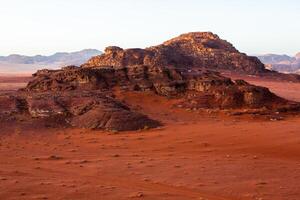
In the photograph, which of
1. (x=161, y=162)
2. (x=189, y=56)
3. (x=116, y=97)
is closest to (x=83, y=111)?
(x=116, y=97)

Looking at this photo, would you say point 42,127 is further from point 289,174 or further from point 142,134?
point 289,174

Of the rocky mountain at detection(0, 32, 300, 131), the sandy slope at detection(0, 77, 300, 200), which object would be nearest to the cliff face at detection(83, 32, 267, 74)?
the rocky mountain at detection(0, 32, 300, 131)

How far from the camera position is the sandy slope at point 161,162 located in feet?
37.2

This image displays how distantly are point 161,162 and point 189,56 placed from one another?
146 feet

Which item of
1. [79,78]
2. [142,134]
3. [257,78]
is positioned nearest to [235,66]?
[257,78]

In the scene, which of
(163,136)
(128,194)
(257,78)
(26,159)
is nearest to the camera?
(128,194)

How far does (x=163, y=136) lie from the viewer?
739 inches

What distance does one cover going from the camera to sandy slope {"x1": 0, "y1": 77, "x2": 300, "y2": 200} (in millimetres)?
11336

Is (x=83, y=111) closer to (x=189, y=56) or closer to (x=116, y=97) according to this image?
(x=116, y=97)

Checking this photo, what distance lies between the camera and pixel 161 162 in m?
14.4

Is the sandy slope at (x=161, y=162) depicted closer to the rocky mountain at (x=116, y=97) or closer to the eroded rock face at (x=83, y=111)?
the eroded rock face at (x=83, y=111)

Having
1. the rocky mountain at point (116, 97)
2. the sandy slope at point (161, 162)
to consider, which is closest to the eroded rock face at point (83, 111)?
the rocky mountain at point (116, 97)

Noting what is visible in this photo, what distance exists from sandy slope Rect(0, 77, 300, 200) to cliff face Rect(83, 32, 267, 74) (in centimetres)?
3010

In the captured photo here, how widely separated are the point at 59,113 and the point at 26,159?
7175 mm
